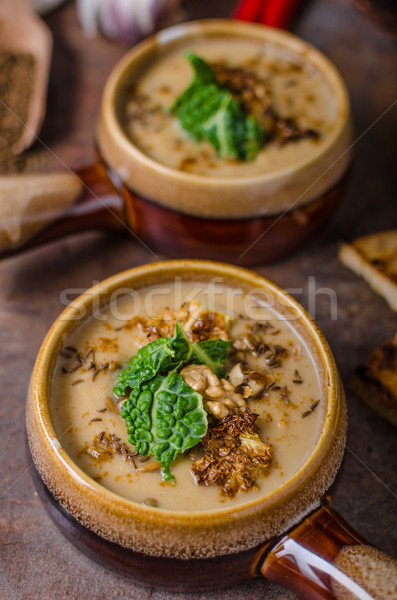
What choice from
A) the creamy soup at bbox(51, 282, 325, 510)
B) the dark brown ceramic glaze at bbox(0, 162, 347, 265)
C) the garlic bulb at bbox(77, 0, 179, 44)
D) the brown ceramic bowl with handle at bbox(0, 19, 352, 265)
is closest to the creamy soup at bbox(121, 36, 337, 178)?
the brown ceramic bowl with handle at bbox(0, 19, 352, 265)

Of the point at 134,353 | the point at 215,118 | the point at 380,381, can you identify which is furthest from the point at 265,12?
the point at 134,353

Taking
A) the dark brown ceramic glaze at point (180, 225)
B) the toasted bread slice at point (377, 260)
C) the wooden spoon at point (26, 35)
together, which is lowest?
the wooden spoon at point (26, 35)

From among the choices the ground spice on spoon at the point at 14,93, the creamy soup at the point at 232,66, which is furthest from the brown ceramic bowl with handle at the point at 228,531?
the ground spice on spoon at the point at 14,93

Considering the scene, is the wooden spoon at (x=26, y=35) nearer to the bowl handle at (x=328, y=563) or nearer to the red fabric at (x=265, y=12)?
the red fabric at (x=265, y=12)

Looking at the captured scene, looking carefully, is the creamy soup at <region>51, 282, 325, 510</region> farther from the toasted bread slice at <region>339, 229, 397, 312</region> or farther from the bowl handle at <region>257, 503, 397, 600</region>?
the toasted bread slice at <region>339, 229, 397, 312</region>

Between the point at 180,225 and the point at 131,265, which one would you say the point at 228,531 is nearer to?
A: the point at 180,225

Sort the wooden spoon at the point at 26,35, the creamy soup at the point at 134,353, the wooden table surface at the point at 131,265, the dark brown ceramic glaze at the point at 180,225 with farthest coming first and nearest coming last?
1. the wooden spoon at the point at 26,35
2. the dark brown ceramic glaze at the point at 180,225
3. the wooden table surface at the point at 131,265
4. the creamy soup at the point at 134,353

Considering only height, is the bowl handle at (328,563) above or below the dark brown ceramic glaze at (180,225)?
above
